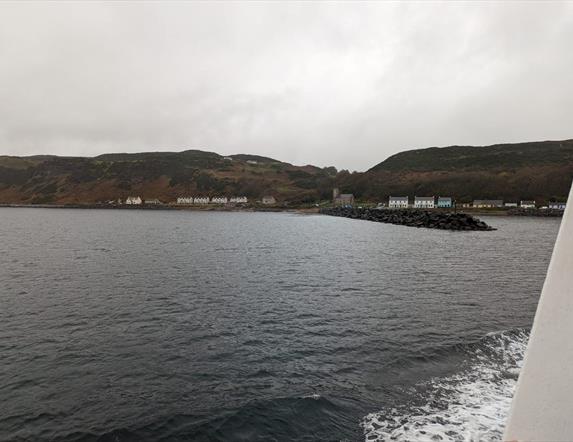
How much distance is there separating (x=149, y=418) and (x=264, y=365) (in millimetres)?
5530

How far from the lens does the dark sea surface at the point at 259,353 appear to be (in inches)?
483

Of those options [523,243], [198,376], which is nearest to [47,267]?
[198,376]

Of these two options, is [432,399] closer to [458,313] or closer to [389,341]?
[389,341]

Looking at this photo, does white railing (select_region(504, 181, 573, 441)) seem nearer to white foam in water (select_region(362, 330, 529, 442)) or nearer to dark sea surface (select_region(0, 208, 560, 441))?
white foam in water (select_region(362, 330, 529, 442))

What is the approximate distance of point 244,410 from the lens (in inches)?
511

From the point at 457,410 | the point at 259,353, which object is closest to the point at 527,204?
the point at 457,410

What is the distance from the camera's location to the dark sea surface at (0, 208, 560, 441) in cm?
1227

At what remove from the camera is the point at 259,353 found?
58.5 ft

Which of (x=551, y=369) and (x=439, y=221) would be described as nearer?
(x=551, y=369)

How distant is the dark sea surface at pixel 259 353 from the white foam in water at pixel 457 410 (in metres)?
0.06

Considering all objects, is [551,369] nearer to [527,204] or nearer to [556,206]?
[556,206]

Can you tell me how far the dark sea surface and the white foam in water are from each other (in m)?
0.06

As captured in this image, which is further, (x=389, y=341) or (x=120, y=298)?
(x=120, y=298)

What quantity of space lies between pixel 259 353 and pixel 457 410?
8907 millimetres
